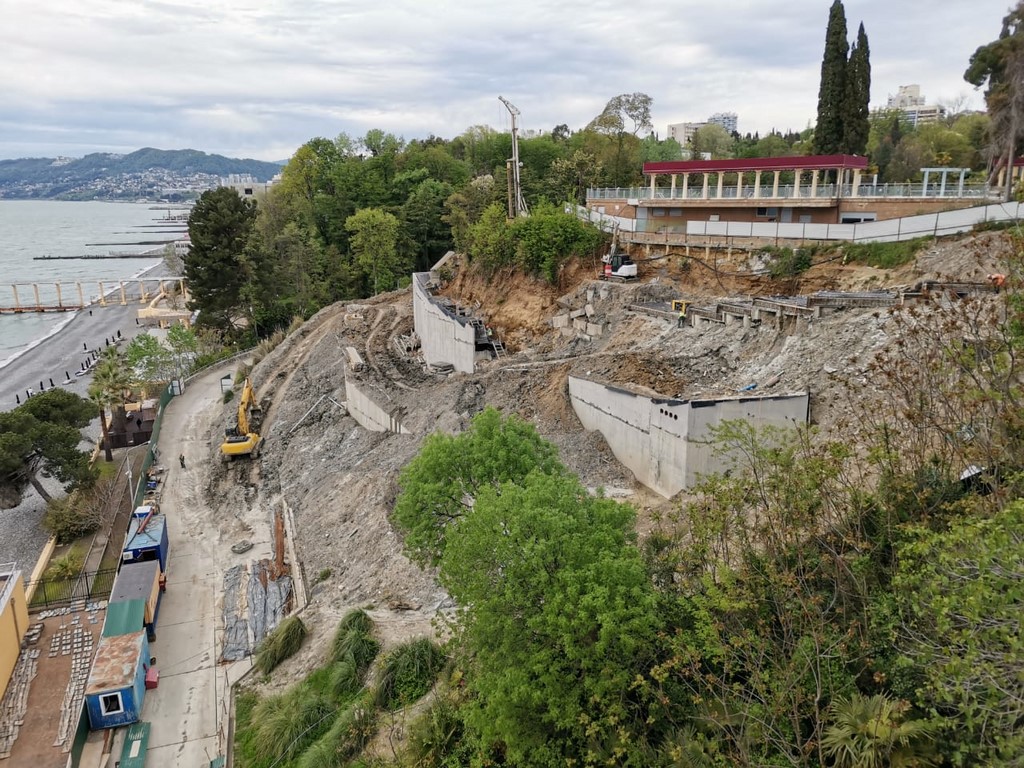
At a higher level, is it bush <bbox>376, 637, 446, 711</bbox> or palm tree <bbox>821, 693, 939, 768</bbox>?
palm tree <bbox>821, 693, 939, 768</bbox>

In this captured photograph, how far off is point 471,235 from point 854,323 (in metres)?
29.8

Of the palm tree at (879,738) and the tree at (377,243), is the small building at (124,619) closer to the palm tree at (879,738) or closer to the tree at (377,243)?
the palm tree at (879,738)

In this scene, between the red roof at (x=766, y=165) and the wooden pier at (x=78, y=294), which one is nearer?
the red roof at (x=766, y=165)

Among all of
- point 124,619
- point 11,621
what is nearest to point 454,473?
point 124,619

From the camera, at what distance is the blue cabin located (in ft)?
83.1

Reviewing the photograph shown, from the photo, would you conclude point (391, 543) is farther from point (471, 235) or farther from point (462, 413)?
point (471, 235)

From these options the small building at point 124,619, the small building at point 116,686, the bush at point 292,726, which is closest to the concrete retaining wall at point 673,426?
the bush at point 292,726

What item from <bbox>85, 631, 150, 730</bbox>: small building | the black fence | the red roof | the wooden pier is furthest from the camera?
the wooden pier

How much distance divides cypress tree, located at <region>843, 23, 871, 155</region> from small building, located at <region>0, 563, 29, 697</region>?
152 ft

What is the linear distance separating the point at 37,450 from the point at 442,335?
20.0 metres

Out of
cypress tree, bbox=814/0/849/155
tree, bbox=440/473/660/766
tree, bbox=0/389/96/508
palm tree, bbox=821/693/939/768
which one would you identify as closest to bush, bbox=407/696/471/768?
tree, bbox=440/473/660/766

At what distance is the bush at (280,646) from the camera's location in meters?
19.8

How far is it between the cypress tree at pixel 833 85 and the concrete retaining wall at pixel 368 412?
3138 cm

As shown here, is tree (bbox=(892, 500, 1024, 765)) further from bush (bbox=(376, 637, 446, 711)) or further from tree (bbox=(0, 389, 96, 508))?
tree (bbox=(0, 389, 96, 508))
